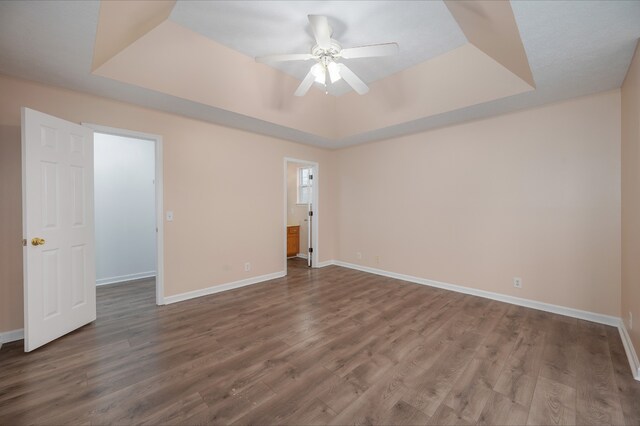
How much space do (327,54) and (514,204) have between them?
117 inches

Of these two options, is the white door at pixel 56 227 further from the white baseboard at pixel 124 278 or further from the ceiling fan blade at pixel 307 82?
the ceiling fan blade at pixel 307 82

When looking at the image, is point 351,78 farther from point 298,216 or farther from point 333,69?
point 298,216

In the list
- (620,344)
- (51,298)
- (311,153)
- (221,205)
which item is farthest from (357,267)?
(51,298)

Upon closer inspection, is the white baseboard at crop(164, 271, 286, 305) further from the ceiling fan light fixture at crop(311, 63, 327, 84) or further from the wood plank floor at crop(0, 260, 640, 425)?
the ceiling fan light fixture at crop(311, 63, 327, 84)

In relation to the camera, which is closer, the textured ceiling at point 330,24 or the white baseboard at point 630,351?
the white baseboard at point 630,351

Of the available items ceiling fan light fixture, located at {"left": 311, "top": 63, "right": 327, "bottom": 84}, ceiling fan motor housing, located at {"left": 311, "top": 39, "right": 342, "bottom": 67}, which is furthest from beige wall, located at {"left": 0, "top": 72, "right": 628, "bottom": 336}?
ceiling fan motor housing, located at {"left": 311, "top": 39, "right": 342, "bottom": 67}

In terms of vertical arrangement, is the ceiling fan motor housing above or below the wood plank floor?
above

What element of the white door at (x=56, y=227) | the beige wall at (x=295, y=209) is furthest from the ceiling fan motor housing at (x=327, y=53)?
the beige wall at (x=295, y=209)

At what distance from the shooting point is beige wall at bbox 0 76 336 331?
2525 millimetres

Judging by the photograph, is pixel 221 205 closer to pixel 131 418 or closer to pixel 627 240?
pixel 131 418

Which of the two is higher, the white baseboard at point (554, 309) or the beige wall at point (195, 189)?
the beige wall at point (195, 189)

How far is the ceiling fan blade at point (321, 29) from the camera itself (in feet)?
7.06

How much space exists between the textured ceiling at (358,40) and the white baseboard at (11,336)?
8.07ft

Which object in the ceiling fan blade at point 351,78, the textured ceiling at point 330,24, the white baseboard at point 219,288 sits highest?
the textured ceiling at point 330,24
